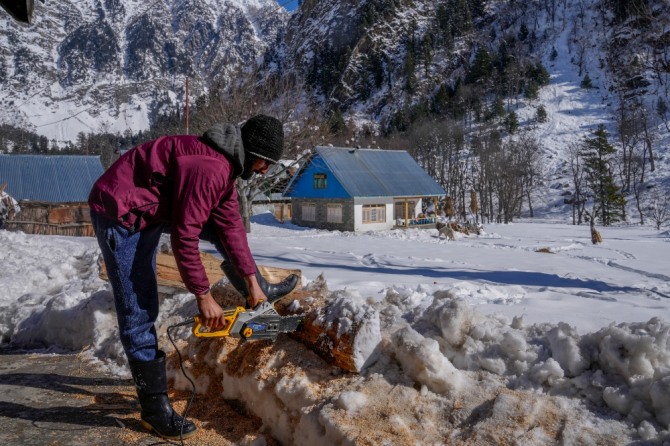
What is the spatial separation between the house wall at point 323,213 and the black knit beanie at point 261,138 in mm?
27485

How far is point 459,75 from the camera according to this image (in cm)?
9075

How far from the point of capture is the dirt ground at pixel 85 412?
2.75 metres

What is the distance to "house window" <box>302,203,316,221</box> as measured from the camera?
109ft

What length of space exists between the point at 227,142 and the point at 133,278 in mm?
905

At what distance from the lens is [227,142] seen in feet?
8.87

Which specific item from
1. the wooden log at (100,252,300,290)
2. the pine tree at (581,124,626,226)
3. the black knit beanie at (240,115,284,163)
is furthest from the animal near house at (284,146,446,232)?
the black knit beanie at (240,115,284,163)

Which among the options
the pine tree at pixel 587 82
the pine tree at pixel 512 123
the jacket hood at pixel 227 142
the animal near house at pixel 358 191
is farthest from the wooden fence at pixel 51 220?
the pine tree at pixel 587 82

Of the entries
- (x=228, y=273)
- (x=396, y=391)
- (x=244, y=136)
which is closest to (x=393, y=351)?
(x=396, y=391)

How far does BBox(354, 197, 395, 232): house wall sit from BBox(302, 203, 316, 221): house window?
12.2 feet

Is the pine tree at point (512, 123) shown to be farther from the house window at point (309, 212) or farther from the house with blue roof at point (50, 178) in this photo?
the house with blue roof at point (50, 178)

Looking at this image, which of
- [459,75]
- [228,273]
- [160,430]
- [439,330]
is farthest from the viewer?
[459,75]

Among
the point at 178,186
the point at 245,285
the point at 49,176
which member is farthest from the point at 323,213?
the point at 178,186

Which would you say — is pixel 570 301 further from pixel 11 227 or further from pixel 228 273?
pixel 11 227

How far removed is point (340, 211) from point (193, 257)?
1123 inches
